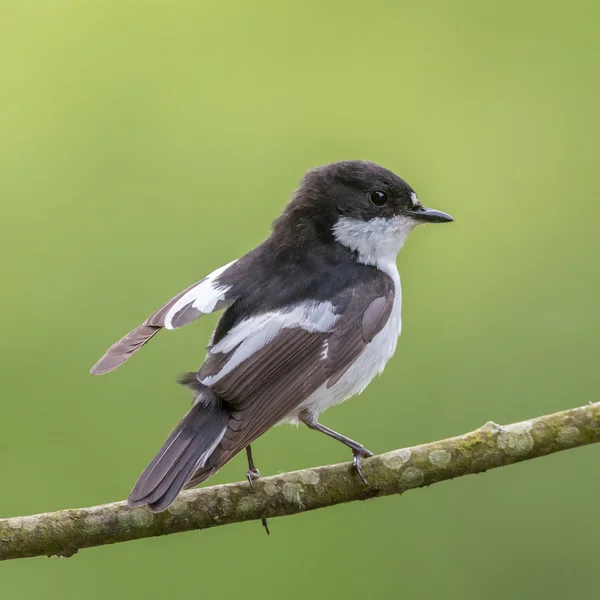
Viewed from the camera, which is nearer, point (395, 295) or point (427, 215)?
point (395, 295)

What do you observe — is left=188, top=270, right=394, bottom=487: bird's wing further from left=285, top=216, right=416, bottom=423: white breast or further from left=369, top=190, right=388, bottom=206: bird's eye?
left=369, top=190, right=388, bottom=206: bird's eye

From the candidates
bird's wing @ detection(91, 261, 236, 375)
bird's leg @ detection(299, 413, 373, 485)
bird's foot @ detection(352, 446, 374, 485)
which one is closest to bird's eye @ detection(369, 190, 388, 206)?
bird's wing @ detection(91, 261, 236, 375)

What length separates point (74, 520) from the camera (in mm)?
2201

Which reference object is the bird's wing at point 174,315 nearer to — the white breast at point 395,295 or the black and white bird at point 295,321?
the black and white bird at point 295,321

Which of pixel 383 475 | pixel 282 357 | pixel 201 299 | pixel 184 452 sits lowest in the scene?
pixel 383 475

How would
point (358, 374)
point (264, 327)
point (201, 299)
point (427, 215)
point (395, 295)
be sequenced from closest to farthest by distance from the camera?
point (264, 327)
point (201, 299)
point (358, 374)
point (395, 295)
point (427, 215)

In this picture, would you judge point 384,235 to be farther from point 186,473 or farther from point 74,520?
point 74,520

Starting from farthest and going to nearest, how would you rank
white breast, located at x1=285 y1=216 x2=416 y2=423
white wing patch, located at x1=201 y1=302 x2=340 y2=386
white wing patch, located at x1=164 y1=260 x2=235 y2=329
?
white breast, located at x1=285 y1=216 x2=416 y2=423 → white wing patch, located at x1=164 y1=260 x2=235 y2=329 → white wing patch, located at x1=201 y1=302 x2=340 y2=386

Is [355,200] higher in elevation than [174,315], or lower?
higher

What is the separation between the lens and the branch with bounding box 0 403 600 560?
7.56 ft

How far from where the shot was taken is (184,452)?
93.0 inches

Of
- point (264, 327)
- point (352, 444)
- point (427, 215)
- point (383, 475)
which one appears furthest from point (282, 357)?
point (427, 215)

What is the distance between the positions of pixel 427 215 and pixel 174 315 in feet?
3.16

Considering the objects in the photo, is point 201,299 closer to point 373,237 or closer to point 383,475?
point 373,237
